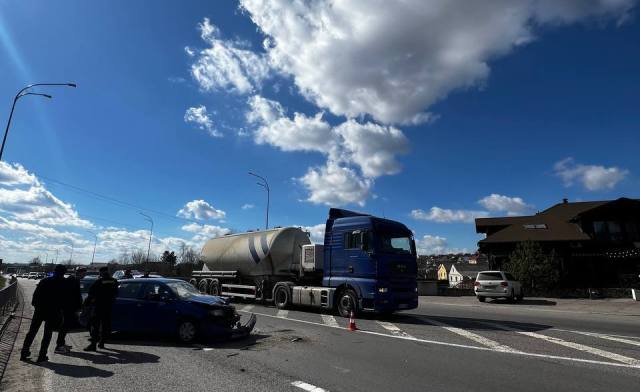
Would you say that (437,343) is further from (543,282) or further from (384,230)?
(543,282)

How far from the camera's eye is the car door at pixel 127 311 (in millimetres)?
10523

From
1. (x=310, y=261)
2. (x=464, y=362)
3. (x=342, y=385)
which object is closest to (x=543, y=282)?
(x=310, y=261)

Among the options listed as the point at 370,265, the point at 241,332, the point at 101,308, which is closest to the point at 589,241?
the point at 370,265

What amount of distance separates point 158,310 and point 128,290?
1239 mm

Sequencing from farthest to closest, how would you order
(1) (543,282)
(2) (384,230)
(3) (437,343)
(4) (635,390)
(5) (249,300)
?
(1) (543,282) → (5) (249,300) → (2) (384,230) → (3) (437,343) → (4) (635,390)

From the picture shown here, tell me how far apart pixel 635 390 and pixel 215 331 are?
772 cm

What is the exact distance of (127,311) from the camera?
10.6 metres

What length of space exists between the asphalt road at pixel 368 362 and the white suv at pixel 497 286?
12615 mm

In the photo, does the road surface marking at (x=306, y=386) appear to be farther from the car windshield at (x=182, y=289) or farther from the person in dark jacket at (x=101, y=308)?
the person in dark jacket at (x=101, y=308)

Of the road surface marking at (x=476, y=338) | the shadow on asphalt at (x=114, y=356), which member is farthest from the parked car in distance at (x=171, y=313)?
the road surface marking at (x=476, y=338)

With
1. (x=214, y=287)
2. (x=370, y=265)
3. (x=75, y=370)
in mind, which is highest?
(x=370, y=265)

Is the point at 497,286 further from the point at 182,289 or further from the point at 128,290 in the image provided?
the point at 128,290

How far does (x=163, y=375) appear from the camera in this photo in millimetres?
7059

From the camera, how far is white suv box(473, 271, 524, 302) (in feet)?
80.5
